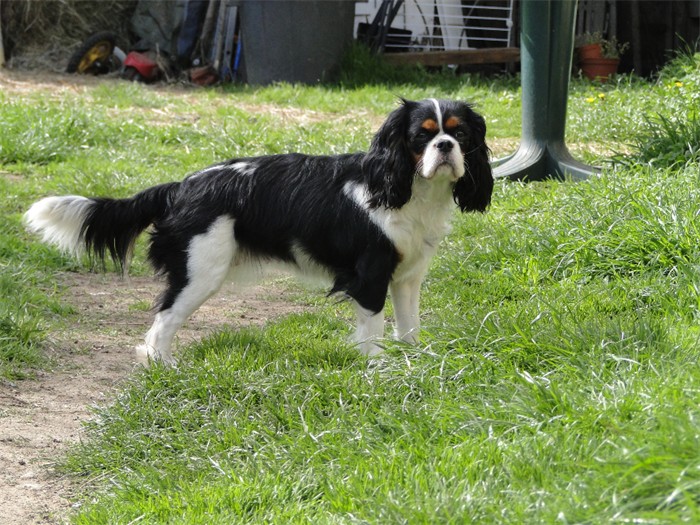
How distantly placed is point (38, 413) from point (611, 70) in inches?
378

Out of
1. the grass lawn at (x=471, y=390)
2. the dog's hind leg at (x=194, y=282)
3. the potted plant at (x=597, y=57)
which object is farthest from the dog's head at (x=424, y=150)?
the potted plant at (x=597, y=57)

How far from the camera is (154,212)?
4777 millimetres

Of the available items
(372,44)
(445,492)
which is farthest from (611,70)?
(445,492)

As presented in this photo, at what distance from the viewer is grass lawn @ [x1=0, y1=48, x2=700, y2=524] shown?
8.82ft

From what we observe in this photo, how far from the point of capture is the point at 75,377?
459cm

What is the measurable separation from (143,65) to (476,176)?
866 centimetres

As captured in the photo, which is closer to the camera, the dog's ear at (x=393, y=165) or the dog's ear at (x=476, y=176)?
the dog's ear at (x=393, y=165)

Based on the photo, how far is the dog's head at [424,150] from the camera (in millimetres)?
4258

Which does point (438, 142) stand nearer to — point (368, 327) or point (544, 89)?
point (368, 327)

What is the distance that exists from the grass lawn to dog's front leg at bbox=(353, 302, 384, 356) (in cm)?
7

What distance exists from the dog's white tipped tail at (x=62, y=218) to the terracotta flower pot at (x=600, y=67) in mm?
8659

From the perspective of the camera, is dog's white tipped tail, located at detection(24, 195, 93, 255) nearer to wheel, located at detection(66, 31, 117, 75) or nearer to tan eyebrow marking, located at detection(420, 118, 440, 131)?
tan eyebrow marking, located at detection(420, 118, 440, 131)

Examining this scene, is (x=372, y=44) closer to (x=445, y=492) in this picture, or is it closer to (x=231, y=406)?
(x=231, y=406)

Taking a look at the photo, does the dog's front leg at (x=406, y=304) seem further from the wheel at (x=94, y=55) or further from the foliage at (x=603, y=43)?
the wheel at (x=94, y=55)
